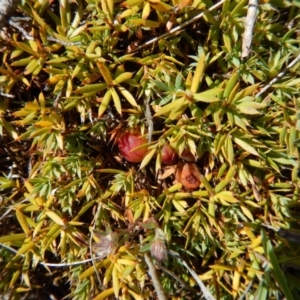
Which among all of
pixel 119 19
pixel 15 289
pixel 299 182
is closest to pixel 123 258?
pixel 15 289

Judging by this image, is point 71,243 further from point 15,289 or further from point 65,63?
point 65,63

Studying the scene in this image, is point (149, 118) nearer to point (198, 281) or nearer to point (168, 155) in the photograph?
point (168, 155)

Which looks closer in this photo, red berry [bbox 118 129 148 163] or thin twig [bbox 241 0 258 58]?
thin twig [bbox 241 0 258 58]

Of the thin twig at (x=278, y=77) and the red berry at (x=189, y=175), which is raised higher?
the thin twig at (x=278, y=77)

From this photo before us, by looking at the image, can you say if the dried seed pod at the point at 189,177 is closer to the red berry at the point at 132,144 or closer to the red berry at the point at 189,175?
the red berry at the point at 189,175

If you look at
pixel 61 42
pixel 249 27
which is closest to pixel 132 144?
pixel 61 42

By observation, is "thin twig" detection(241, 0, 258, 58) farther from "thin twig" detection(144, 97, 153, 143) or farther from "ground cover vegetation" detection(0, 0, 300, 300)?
"thin twig" detection(144, 97, 153, 143)

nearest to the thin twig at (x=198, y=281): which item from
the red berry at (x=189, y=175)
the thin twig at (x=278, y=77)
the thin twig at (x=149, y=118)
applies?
the red berry at (x=189, y=175)

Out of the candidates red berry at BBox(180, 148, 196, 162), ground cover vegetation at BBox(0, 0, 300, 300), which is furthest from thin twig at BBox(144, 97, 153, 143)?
red berry at BBox(180, 148, 196, 162)
